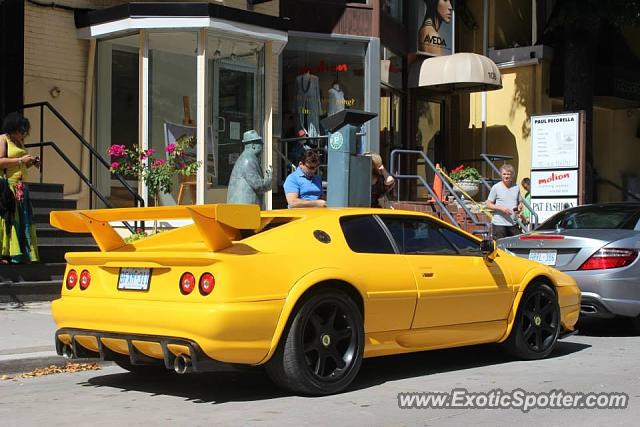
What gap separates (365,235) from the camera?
681 centimetres

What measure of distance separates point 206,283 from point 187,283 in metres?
0.17

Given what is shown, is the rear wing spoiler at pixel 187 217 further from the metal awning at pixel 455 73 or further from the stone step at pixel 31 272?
the metal awning at pixel 455 73

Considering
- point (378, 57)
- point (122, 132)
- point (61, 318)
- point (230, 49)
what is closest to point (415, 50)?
point (378, 57)

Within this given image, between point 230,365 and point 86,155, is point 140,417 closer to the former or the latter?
point 230,365

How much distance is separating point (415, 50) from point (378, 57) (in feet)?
7.52

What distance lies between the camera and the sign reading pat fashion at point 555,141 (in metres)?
13.8

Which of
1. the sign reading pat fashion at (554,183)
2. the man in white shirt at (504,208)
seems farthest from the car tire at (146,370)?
the sign reading pat fashion at (554,183)

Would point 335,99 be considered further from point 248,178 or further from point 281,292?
point 281,292

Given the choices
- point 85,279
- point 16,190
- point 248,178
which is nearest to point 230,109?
point 248,178

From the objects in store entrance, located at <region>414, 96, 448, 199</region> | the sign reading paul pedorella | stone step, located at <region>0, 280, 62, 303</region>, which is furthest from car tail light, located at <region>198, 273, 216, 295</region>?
the sign reading paul pedorella

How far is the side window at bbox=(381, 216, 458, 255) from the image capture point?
7039mm

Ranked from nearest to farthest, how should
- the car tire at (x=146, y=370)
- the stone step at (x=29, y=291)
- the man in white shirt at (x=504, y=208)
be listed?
the car tire at (x=146, y=370)
the stone step at (x=29, y=291)
the man in white shirt at (x=504, y=208)

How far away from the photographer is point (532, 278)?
7828mm

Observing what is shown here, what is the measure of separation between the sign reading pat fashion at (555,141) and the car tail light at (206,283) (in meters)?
9.34
